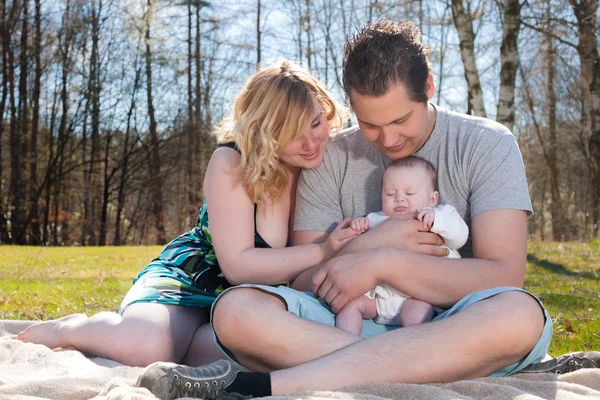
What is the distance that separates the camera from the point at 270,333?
2682 millimetres

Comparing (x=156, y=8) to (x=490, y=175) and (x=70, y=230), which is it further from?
(x=490, y=175)

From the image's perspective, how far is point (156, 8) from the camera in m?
19.6

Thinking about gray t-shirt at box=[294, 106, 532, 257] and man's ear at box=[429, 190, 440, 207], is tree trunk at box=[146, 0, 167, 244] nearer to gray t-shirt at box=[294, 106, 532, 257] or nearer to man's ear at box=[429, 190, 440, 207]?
gray t-shirt at box=[294, 106, 532, 257]

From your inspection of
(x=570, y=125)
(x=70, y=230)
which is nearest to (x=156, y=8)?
(x=70, y=230)

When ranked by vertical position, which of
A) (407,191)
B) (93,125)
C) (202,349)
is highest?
(93,125)

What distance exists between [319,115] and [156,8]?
17.7 m

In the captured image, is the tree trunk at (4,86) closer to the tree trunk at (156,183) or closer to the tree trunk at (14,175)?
the tree trunk at (14,175)

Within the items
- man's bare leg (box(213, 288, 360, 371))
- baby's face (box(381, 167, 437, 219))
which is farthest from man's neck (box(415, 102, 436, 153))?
man's bare leg (box(213, 288, 360, 371))

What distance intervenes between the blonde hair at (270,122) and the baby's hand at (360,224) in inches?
17.6

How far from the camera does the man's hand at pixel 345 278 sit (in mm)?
2838

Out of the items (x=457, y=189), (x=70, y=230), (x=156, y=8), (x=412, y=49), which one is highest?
(x=156, y=8)

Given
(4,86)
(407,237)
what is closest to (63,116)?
(4,86)

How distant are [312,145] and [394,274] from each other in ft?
2.59

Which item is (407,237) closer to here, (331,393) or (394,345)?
(394,345)
